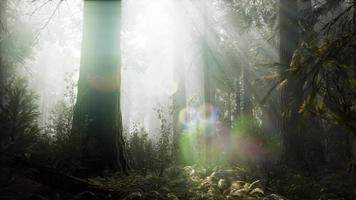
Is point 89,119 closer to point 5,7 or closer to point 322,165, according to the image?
point 322,165

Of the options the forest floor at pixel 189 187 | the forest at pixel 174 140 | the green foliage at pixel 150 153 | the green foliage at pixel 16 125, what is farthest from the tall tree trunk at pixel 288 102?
the green foliage at pixel 16 125

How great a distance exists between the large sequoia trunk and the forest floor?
47cm

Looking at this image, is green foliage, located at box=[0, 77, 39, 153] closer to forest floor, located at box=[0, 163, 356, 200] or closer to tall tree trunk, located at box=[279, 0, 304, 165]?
forest floor, located at box=[0, 163, 356, 200]

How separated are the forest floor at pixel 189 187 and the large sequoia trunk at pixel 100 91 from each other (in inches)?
18.6

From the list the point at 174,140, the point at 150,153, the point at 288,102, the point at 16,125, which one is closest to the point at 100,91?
the point at 150,153

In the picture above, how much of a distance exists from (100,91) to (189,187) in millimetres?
2392

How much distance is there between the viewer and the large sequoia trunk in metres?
6.27

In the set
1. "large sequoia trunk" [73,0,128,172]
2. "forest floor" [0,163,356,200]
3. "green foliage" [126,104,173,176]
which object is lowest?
"forest floor" [0,163,356,200]

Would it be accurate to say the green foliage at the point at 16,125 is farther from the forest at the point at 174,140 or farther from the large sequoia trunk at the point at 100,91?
the large sequoia trunk at the point at 100,91

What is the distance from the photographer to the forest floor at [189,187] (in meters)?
3.95

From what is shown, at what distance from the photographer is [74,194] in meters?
4.37

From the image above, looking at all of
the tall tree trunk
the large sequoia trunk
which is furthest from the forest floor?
the tall tree trunk

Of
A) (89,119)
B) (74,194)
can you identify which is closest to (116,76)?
(89,119)

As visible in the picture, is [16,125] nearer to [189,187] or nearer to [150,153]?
[189,187]
